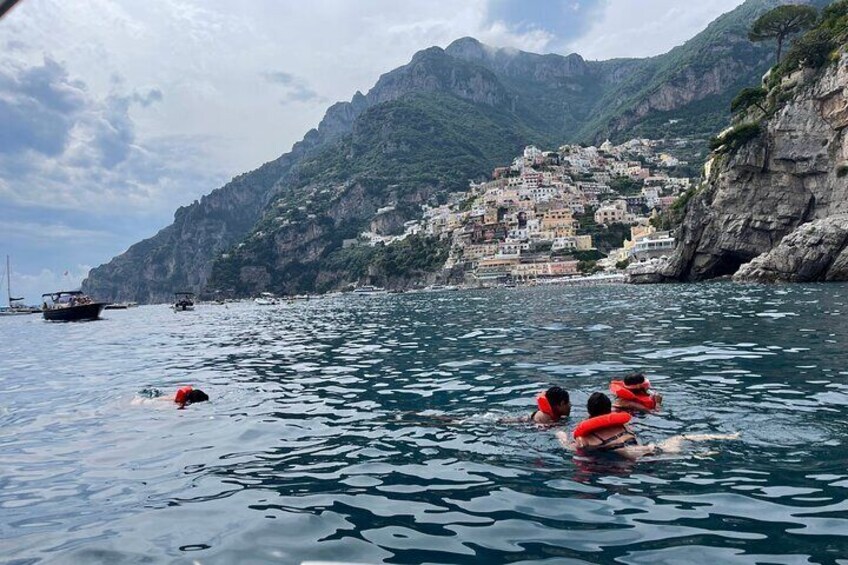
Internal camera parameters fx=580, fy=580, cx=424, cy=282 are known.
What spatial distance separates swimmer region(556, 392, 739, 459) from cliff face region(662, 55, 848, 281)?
1873 inches

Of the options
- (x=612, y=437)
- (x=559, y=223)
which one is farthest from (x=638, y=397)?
(x=559, y=223)

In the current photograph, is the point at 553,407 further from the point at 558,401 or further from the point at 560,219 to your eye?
the point at 560,219

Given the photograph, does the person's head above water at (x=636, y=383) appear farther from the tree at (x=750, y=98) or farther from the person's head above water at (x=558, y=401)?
the tree at (x=750, y=98)

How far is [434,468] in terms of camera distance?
23.6ft

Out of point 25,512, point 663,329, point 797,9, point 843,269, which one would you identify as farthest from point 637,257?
point 25,512

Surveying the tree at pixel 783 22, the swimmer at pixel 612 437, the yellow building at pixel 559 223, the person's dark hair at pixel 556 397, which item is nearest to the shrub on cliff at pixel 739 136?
the tree at pixel 783 22

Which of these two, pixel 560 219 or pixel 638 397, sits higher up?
pixel 560 219

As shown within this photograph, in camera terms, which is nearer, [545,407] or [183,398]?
[545,407]

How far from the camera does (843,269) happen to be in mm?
44844

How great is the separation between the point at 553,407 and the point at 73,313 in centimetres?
7306

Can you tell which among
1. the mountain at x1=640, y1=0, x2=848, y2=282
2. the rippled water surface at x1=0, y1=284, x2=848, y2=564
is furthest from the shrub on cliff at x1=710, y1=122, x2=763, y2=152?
the rippled water surface at x1=0, y1=284, x2=848, y2=564

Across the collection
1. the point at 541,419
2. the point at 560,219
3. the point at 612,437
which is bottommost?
the point at 541,419

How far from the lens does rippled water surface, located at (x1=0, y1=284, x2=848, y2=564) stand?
16.5 ft

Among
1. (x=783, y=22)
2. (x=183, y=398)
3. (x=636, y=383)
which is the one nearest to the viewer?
(x=636, y=383)
